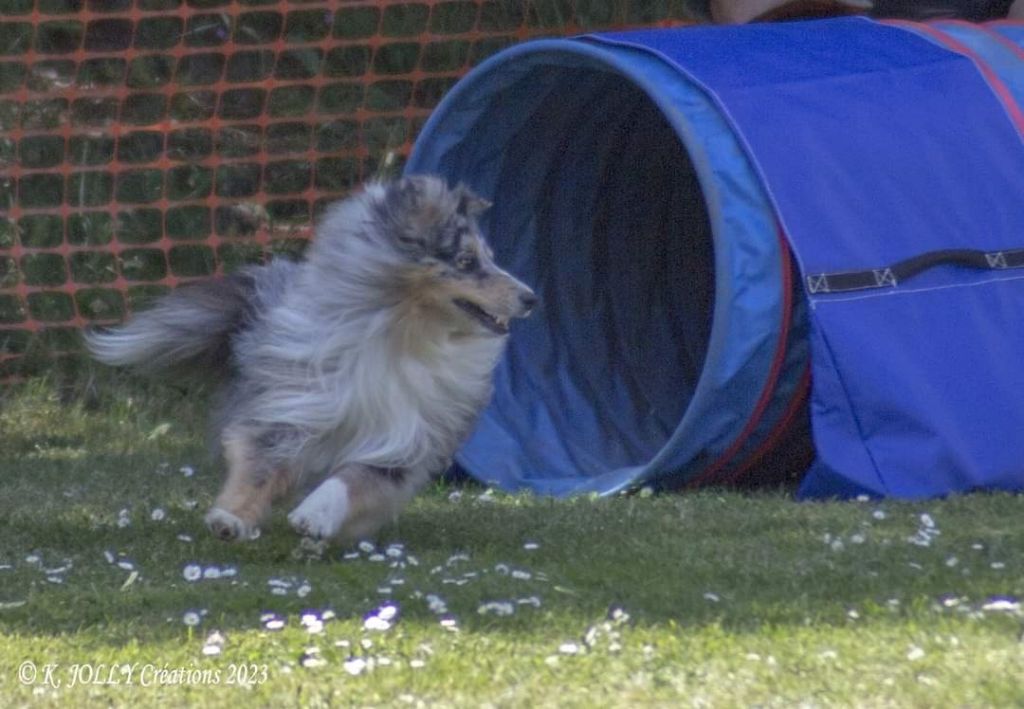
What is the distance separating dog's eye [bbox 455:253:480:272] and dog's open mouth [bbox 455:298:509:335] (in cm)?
9

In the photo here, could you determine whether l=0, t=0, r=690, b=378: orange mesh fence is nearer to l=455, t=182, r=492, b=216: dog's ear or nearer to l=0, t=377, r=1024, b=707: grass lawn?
l=0, t=377, r=1024, b=707: grass lawn

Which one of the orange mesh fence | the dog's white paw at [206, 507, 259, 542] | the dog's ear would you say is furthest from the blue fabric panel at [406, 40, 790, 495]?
the orange mesh fence

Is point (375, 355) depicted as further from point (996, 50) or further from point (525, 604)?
point (996, 50)

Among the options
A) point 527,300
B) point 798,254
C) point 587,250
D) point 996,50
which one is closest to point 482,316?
point 527,300

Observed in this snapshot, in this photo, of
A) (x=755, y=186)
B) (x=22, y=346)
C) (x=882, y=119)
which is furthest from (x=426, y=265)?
(x=22, y=346)

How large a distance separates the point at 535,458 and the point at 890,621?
2715 millimetres

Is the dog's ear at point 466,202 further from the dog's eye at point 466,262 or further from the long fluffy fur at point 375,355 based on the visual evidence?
the dog's eye at point 466,262

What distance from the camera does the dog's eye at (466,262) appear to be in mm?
5102

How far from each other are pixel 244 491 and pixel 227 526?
0.71 ft

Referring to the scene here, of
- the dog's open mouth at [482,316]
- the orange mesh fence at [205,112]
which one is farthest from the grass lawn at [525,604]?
the orange mesh fence at [205,112]

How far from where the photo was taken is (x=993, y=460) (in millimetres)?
5613

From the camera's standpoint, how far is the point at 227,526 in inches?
185

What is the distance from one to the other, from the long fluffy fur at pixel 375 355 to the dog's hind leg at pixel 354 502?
0.01m

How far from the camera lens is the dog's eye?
5102 millimetres
